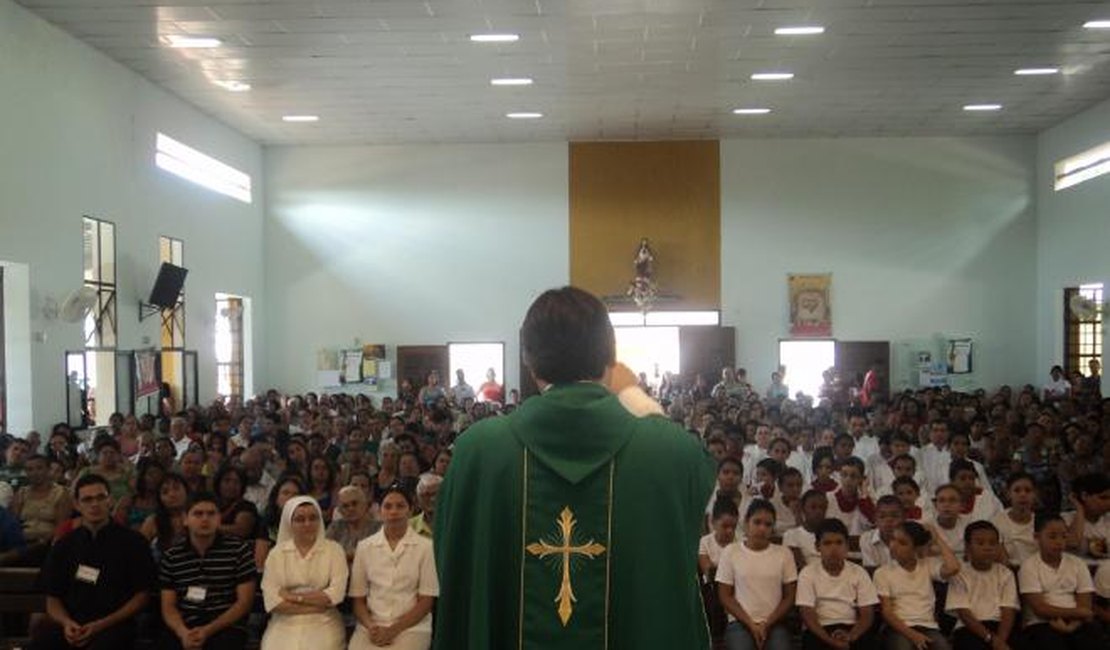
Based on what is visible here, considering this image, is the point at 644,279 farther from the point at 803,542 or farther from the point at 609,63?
the point at 803,542

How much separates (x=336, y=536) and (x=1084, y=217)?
15.2 metres

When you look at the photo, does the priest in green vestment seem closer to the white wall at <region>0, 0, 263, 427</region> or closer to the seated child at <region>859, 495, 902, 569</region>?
the seated child at <region>859, 495, 902, 569</region>

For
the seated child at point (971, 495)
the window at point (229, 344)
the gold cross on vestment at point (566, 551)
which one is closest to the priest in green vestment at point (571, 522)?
the gold cross on vestment at point (566, 551)

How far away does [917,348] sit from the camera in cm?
1966

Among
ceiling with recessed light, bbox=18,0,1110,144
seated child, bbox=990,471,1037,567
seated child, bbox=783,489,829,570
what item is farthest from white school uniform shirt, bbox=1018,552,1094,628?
ceiling with recessed light, bbox=18,0,1110,144

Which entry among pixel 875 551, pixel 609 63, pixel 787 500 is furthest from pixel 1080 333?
pixel 875 551

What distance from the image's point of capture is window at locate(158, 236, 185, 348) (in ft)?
52.1

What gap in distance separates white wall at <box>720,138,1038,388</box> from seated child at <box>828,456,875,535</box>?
12290 mm

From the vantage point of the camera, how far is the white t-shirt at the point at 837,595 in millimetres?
5562

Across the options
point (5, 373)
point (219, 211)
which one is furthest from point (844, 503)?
point (219, 211)

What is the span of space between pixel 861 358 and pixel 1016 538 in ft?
44.5

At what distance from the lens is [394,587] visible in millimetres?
5344

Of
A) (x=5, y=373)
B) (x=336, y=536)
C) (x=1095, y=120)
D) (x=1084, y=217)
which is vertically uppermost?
(x=1095, y=120)

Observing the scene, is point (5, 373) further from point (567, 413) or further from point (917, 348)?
point (917, 348)
